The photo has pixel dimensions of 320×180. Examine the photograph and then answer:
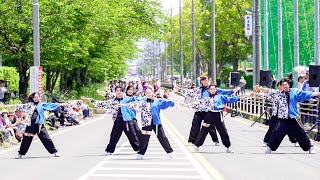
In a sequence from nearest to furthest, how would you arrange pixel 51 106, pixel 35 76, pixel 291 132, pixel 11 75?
pixel 51 106 → pixel 291 132 → pixel 35 76 → pixel 11 75

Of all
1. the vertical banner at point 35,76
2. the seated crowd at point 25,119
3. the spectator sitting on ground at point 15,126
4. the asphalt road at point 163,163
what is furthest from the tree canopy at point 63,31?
the asphalt road at point 163,163

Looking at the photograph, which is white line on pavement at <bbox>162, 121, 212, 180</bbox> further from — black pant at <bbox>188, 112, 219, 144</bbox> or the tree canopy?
the tree canopy

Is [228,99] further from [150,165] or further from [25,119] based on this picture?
[25,119]

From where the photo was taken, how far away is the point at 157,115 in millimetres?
15086

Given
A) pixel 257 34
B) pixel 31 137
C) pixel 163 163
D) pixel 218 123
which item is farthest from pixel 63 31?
pixel 163 163

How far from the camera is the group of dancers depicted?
49.6 ft

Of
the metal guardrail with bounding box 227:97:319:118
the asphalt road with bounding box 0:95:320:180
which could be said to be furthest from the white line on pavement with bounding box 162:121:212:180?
the metal guardrail with bounding box 227:97:319:118

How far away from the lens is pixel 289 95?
15.8 metres

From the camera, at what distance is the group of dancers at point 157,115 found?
15.1 m

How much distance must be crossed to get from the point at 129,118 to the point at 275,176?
501 cm

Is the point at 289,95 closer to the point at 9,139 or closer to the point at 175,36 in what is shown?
the point at 9,139

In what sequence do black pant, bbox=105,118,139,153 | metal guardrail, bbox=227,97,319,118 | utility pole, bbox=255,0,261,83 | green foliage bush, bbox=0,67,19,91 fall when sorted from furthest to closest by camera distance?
1. green foliage bush, bbox=0,67,19,91
2. utility pole, bbox=255,0,261,83
3. metal guardrail, bbox=227,97,319,118
4. black pant, bbox=105,118,139,153

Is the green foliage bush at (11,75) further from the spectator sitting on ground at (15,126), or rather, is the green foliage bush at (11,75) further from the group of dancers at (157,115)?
the group of dancers at (157,115)

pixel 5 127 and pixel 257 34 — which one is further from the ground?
pixel 257 34
